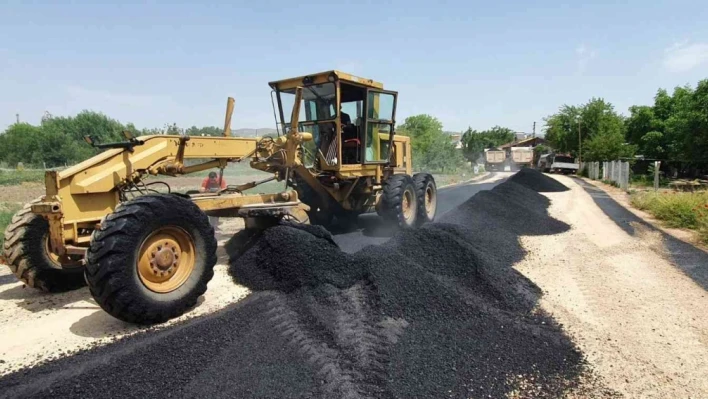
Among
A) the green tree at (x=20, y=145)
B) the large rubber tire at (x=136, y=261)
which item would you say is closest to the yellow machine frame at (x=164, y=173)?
the large rubber tire at (x=136, y=261)

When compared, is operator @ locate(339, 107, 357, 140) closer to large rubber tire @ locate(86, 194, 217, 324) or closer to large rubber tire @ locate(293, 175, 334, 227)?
large rubber tire @ locate(293, 175, 334, 227)

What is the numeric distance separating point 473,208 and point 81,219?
819 centimetres

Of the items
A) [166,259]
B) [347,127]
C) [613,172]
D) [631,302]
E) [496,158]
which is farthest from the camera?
[496,158]

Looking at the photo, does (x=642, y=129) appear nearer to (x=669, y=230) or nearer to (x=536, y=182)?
(x=536, y=182)

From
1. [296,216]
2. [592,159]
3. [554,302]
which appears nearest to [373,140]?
[296,216]

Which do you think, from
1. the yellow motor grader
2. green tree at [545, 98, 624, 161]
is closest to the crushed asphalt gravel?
the yellow motor grader

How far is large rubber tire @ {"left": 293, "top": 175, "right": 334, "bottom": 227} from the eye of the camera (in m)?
8.63

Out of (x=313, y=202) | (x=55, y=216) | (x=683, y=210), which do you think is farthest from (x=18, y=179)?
(x=683, y=210)

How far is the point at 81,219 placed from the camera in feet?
14.6

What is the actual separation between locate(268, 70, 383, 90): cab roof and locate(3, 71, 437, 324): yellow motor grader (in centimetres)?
2

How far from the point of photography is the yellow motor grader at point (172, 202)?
13.5 feet

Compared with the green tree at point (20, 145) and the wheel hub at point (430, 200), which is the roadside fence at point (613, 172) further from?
the green tree at point (20, 145)

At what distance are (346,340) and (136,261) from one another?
1.91 m

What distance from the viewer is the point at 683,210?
431 inches
